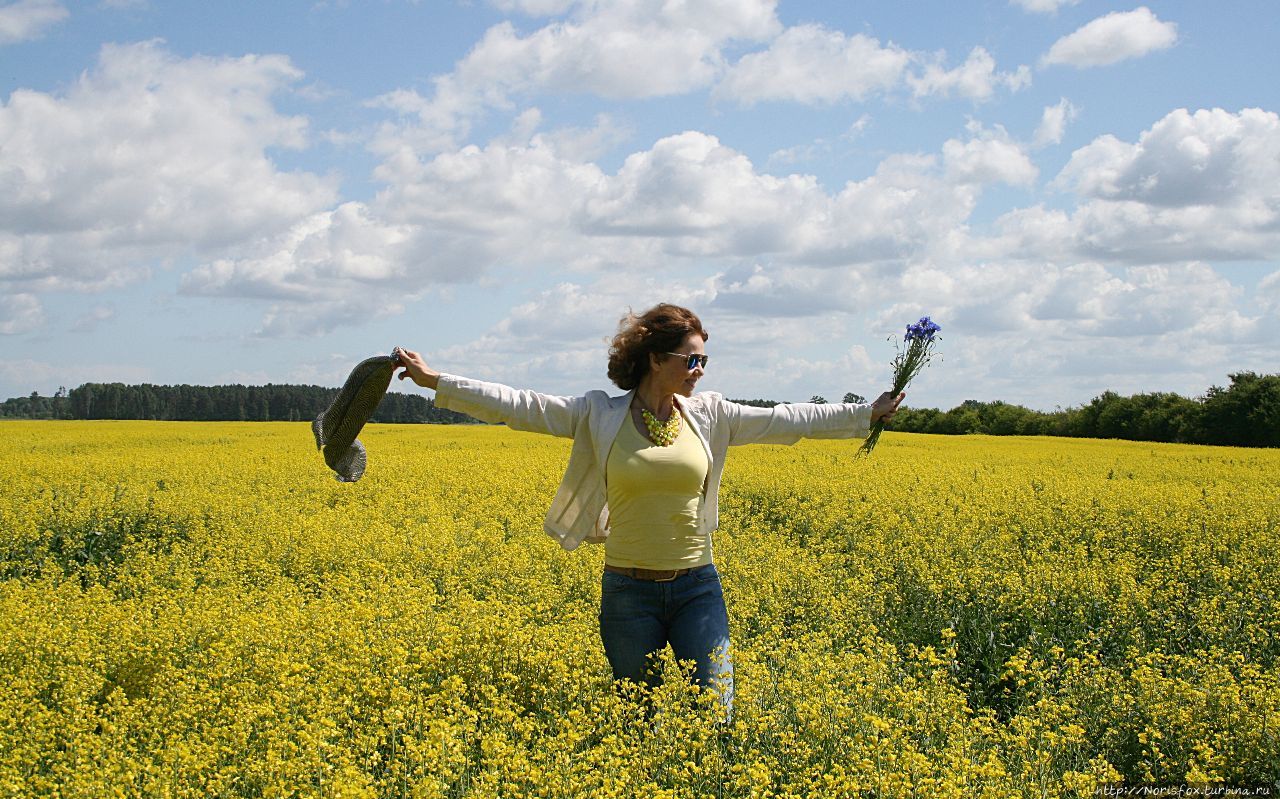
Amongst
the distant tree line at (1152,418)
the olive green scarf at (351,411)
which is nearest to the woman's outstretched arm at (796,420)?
the olive green scarf at (351,411)

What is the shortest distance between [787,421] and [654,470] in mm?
706

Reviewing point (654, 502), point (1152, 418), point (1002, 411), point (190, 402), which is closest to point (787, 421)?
point (654, 502)

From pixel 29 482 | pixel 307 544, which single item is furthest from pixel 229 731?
pixel 29 482

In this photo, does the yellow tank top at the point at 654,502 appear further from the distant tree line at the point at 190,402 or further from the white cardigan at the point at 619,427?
the distant tree line at the point at 190,402

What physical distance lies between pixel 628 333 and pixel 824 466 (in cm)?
1257

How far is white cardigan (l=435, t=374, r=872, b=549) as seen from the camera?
175 inches

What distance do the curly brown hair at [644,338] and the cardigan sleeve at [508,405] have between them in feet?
0.87

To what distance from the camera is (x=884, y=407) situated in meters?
4.64

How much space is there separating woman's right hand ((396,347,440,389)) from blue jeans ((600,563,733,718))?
112 cm

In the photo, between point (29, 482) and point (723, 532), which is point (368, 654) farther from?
point (29, 482)

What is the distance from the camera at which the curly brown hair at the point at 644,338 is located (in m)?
4.35

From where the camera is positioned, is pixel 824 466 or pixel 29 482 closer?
pixel 29 482

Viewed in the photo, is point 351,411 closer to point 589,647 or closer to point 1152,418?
point 589,647

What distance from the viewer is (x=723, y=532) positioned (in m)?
9.85
